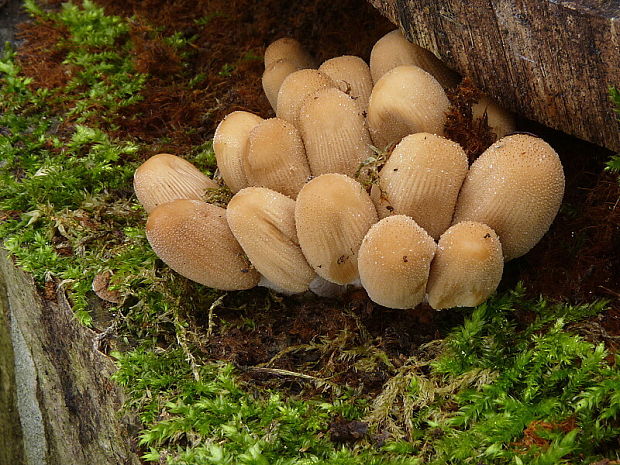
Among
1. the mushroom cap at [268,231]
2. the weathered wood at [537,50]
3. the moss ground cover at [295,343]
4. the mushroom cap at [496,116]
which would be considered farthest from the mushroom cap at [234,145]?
the mushroom cap at [496,116]

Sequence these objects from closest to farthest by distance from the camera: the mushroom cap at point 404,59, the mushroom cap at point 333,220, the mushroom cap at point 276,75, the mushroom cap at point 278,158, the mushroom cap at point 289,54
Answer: the mushroom cap at point 333,220
the mushroom cap at point 278,158
the mushroom cap at point 404,59
the mushroom cap at point 276,75
the mushroom cap at point 289,54

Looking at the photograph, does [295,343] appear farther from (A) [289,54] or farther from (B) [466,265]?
(A) [289,54]

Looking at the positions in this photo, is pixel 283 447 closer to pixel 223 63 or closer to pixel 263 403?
pixel 263 403

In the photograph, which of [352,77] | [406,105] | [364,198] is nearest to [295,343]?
[364,198]

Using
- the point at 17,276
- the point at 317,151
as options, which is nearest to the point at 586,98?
the point at 317,151

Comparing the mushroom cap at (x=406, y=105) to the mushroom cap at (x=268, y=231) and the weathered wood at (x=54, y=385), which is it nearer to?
the mushroom cap at (x=268, y=231)

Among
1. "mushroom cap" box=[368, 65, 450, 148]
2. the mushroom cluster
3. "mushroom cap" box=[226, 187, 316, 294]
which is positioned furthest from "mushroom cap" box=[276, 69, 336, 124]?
"mushroom cap" box=[226, 187, 316, 294]
